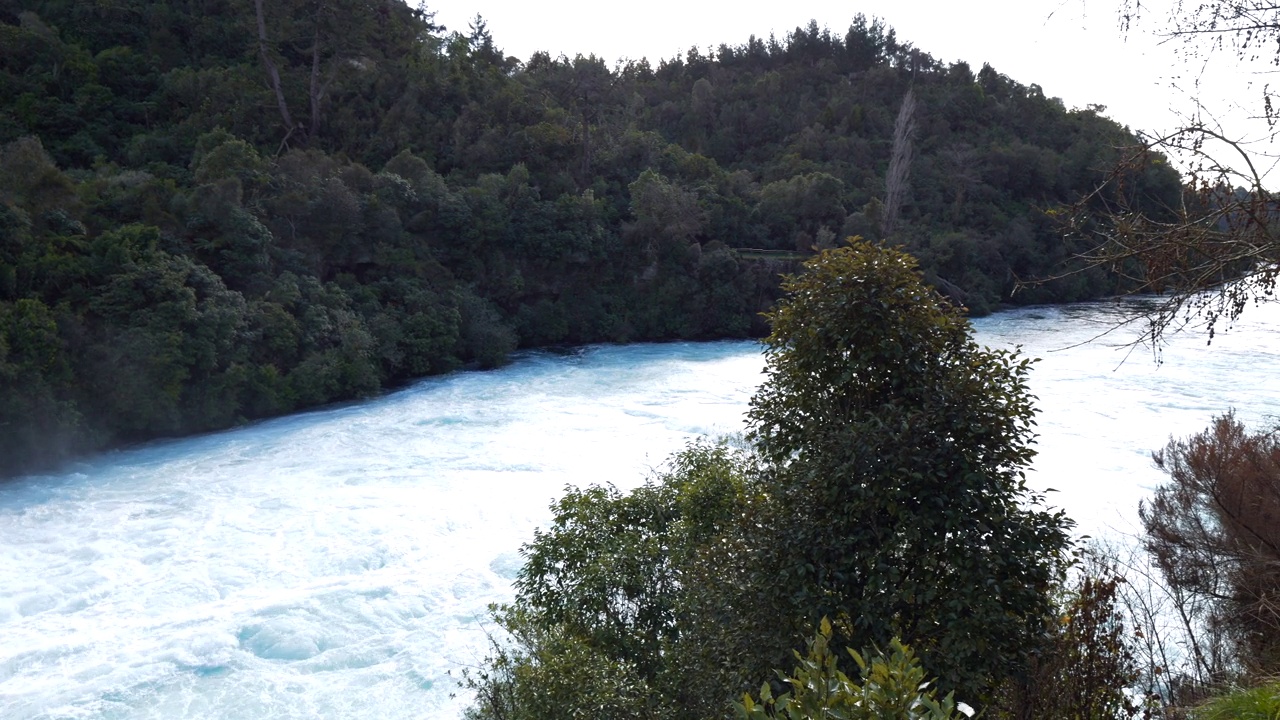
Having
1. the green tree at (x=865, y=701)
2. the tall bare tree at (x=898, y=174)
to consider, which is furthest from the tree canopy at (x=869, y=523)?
the tall bare tree at (x=898, y=174)

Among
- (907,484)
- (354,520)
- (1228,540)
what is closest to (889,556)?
(907,484)

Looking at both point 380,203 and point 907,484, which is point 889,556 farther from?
point 380,203

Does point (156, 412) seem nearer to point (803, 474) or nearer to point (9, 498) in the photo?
point (9, 498)

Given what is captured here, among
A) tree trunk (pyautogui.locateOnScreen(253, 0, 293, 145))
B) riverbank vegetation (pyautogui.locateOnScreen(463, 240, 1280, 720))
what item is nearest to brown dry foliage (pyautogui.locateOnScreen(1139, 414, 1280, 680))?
riverbank vegetation (pyautogui.locateOnScreen(463, 240, 1280, 720))

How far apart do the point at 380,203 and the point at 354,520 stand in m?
15.4

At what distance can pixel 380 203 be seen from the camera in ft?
92.8

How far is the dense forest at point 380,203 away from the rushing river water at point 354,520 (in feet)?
6.46

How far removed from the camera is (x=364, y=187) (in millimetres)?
28984

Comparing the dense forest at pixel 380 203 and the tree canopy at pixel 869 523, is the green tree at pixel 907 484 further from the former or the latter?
the dense forest at pixel 380 203

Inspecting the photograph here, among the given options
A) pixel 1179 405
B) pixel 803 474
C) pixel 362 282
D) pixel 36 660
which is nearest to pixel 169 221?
pixel 362 282

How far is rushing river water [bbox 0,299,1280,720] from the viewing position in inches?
418

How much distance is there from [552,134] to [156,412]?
2092cm

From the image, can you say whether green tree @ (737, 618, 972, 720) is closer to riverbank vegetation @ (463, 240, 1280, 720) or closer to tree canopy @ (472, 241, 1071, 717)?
riverbank vegetation @ (463, 240, 1280, 720)

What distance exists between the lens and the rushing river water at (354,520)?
10609 millimetres
